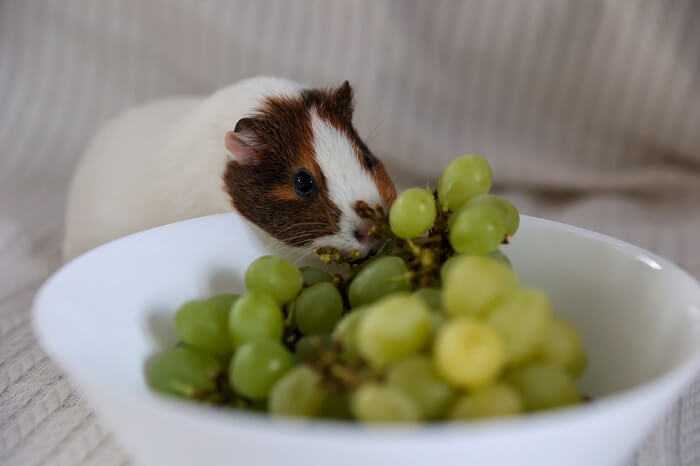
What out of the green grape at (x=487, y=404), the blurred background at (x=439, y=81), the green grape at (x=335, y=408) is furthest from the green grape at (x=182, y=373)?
the blurred background at (x=439, y=81)

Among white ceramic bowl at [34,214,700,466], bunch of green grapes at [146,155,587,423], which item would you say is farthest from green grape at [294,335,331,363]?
white ceramic bowl at [34,214,700,466]

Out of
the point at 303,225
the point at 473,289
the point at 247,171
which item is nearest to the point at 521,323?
the point at 473,289

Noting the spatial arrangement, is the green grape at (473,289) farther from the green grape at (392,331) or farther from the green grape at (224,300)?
the green grape at (224,300)

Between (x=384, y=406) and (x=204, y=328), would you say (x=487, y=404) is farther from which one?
(x=204, y=328)

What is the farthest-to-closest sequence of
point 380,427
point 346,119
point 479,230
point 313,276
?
point 346,119 < point 313,276 < point 479,230 < point 380,427

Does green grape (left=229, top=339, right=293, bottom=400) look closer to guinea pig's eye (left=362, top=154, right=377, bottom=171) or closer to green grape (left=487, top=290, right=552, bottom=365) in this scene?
green grape (left=487, top=290, right=552, bottom=365)

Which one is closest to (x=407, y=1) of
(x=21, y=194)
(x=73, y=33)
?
(x=73, y=33)

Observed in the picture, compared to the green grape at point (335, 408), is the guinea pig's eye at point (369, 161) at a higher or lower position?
higher
